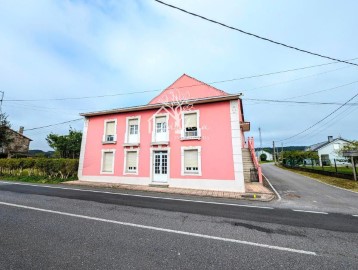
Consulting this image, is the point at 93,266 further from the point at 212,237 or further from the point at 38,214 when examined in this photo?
the point at 38,214

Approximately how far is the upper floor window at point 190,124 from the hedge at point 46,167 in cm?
1056

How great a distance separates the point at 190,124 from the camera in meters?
13.1

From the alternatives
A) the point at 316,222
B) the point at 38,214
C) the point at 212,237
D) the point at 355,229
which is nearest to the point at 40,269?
the point at 212,237

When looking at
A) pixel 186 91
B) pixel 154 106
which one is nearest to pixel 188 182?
pixel 154 106

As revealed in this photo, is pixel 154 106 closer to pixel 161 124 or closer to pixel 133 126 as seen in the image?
pixel 161 124

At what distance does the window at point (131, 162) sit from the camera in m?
13.9

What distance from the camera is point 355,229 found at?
194 inches

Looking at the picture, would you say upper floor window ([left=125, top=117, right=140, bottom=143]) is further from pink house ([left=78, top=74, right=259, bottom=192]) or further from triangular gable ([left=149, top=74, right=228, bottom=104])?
triangular gable ([left=149, top=74, right=228, bottom=104])

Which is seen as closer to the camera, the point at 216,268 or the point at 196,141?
the point at 216,268

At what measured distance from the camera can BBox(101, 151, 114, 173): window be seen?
14578 millimetres

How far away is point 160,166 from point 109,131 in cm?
572

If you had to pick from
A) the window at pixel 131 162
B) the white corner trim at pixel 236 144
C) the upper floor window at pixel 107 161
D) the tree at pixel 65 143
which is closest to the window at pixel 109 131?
the upper floor window at pixel 107 161

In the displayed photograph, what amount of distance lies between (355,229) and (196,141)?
A: 28.5 ft

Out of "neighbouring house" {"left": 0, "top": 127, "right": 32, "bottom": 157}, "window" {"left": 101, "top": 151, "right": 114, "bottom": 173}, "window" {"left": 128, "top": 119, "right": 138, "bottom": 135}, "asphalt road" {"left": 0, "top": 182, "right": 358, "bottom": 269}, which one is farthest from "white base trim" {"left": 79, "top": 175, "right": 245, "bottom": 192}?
"neighbouring house" {"left": 0, "top": 127, "right": 32, "bottom": 157}
